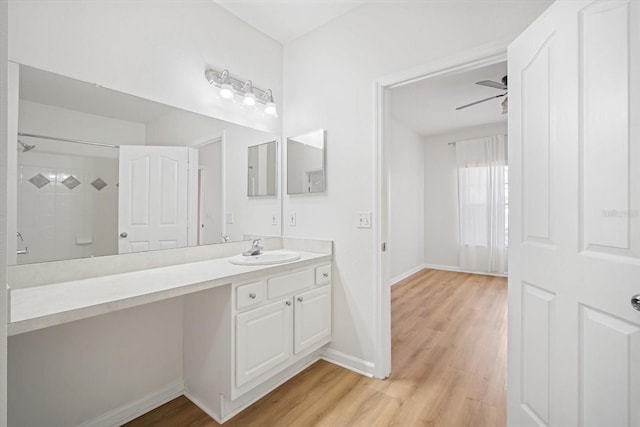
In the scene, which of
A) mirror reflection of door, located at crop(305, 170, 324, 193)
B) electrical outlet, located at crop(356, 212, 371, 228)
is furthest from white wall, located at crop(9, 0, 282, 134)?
electrical outlet, located at crop(356, 212, 371, 228)

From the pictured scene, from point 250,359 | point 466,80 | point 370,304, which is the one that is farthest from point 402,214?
point 250,359

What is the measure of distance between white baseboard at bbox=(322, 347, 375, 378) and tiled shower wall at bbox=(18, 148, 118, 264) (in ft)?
5.29

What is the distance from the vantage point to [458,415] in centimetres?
163

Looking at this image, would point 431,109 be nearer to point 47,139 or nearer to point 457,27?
point 457,27

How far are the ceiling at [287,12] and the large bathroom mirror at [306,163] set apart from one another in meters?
0.86

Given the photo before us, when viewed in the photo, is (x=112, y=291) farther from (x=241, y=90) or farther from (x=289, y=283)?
(x=241, y=90)

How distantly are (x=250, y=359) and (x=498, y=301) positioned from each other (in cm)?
331

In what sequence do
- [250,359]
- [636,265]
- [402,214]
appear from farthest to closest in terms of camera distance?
[402,214] → [250,359] → [636,265]

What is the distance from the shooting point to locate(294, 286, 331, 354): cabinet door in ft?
6.31

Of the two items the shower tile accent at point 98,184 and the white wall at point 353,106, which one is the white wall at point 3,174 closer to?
the shower tile accent at point 98,184

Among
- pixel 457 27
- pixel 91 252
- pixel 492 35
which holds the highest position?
pixel 457 27

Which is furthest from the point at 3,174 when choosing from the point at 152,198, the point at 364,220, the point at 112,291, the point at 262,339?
the point at 364,220

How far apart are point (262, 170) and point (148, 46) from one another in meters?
1.12

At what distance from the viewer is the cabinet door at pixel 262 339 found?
1.57 m
